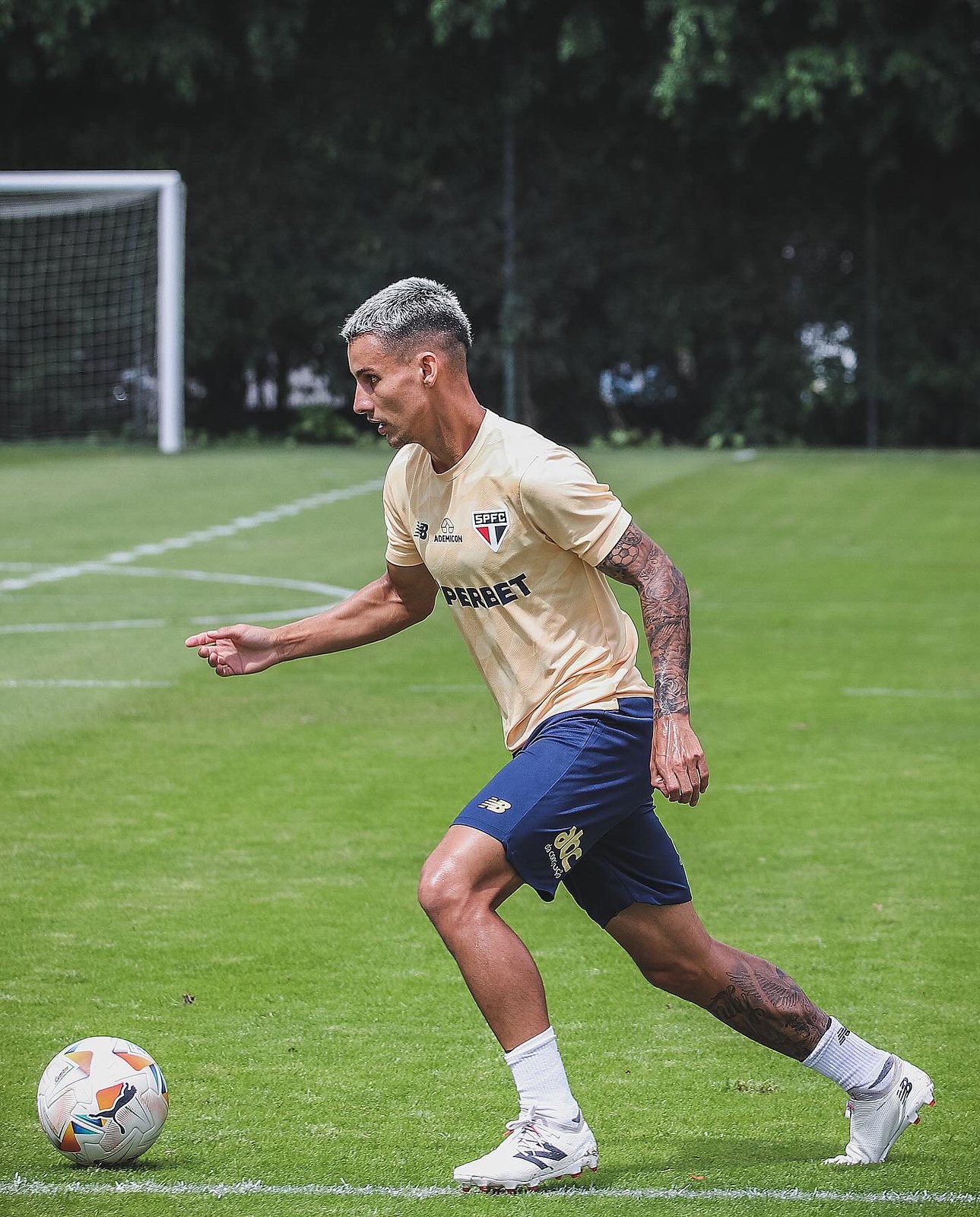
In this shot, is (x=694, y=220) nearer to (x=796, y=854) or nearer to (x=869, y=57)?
(x=869, y=57)

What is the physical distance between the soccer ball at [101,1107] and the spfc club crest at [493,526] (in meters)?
1.46

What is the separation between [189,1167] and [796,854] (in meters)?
3.74

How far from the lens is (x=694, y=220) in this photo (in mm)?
33125

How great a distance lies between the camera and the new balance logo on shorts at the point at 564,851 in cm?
426

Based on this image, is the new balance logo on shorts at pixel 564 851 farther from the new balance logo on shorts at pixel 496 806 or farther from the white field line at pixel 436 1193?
the white field line at pixel 436 1193

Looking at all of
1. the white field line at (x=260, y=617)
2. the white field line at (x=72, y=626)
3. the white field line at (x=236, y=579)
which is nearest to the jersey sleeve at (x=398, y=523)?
the white field line at (x=260, y=617)

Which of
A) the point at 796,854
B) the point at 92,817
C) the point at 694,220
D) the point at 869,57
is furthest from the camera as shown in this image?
the point at 694,220

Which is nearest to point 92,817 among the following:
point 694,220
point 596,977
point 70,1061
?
point 596,977

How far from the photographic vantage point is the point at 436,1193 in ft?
13.8

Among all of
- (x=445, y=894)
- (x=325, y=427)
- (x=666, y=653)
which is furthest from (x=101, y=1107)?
(x=325, y=427)

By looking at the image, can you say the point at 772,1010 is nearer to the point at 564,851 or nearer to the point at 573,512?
the point at 564,851

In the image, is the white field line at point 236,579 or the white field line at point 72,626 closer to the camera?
the white field line at point 72,626

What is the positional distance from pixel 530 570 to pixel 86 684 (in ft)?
24.1

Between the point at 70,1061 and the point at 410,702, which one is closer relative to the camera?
the point at 70,1061
